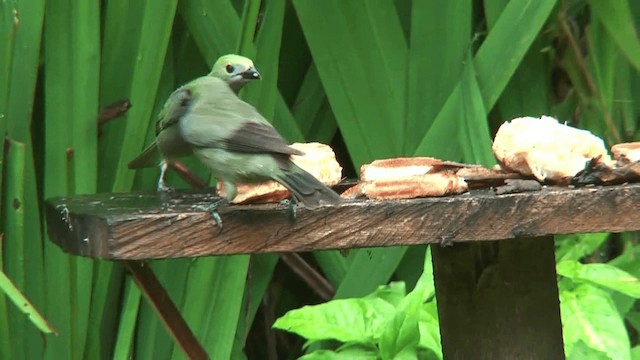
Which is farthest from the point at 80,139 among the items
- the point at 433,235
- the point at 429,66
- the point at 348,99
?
the point at 433,235

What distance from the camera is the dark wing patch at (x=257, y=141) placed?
1.63 meters

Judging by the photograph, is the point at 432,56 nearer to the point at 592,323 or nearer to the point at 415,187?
the point at 592,323

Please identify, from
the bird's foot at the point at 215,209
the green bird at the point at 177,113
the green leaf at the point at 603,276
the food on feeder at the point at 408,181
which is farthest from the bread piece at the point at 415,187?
the green leaf at the point at 603,276

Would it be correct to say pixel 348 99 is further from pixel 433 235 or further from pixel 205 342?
pixel 433 235

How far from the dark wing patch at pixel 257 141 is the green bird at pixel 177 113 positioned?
172mm

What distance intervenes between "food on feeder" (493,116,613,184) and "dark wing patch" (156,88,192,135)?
493 mm

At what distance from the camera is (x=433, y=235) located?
1589mm

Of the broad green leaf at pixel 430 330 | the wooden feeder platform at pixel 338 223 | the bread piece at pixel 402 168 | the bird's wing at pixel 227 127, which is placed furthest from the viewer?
the broad green leaf at pixel 430 330

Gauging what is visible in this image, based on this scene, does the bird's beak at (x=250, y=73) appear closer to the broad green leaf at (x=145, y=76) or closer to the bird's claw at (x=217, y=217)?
the broad green leaf at (x=145, y=76)

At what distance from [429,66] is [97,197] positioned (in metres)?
0.97

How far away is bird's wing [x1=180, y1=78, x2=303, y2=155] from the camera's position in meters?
1.65

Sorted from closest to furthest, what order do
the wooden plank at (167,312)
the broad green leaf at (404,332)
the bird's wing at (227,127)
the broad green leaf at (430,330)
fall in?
the bird's wing at (227,127), the wooden plank at (167,312), the broad green leaf at (404,332), the broad green leaf at (430,330)

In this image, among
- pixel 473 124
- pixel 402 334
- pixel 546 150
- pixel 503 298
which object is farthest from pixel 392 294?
pixel 546 150

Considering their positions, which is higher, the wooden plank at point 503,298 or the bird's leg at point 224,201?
the bird's leg at point 224,201
